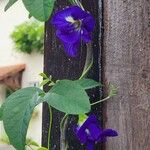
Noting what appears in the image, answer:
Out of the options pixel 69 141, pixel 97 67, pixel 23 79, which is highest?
pixel 97 67

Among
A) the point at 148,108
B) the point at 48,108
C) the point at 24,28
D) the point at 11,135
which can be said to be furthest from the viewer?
the point at 24,28

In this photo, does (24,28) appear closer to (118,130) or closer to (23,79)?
(23,79)

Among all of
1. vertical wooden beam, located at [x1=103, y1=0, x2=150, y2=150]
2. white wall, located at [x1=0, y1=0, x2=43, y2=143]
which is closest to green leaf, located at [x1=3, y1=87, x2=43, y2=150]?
vertical wooden beam, located at [x1=103, y1=0, x2=150, y2=150]

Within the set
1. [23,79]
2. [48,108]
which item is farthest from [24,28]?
[48,108]

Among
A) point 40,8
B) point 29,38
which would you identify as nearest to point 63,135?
point 40,8

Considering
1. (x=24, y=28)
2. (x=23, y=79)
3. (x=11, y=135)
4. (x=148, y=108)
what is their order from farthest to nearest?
(x=23, y=79), (x=24, y=28), (x=148, y=108), (x=11, y=135)

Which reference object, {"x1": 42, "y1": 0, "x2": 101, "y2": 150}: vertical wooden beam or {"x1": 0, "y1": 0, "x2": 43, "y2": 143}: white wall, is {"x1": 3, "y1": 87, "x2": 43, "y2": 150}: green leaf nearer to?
{"x1": 42, "y1": 0, "x2": 101, "y2": 150}: vertical wooden beam
